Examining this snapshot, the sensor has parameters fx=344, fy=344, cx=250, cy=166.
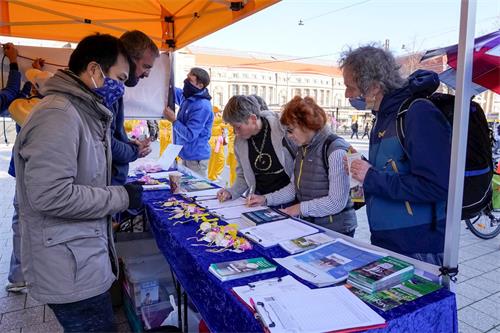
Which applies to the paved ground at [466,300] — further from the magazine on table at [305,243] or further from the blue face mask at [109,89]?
the blue face mask at [109,89]

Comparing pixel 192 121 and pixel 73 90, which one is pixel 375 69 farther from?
pixel 192 121

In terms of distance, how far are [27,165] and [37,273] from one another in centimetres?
37

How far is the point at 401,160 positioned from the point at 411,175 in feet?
0.30

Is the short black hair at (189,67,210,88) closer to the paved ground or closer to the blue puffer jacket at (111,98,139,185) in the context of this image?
the blue puffer jacket at (111,98,139,185)

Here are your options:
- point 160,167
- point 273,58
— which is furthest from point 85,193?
point 273,58

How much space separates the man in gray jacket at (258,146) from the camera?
2031 millimetres

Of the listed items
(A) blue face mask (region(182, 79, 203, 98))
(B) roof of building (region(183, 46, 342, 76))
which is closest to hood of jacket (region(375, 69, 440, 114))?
(A) blue face mask (region(182, 79, 203, 98))

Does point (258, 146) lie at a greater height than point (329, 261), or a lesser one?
greater

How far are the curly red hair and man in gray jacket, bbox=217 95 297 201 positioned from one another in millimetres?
308

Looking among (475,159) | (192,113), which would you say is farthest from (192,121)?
(475,159)

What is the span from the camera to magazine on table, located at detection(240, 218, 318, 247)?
4.69 feet

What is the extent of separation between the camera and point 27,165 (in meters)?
1.06

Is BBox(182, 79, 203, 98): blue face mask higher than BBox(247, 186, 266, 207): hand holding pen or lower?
higher

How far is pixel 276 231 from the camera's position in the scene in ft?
5.07
